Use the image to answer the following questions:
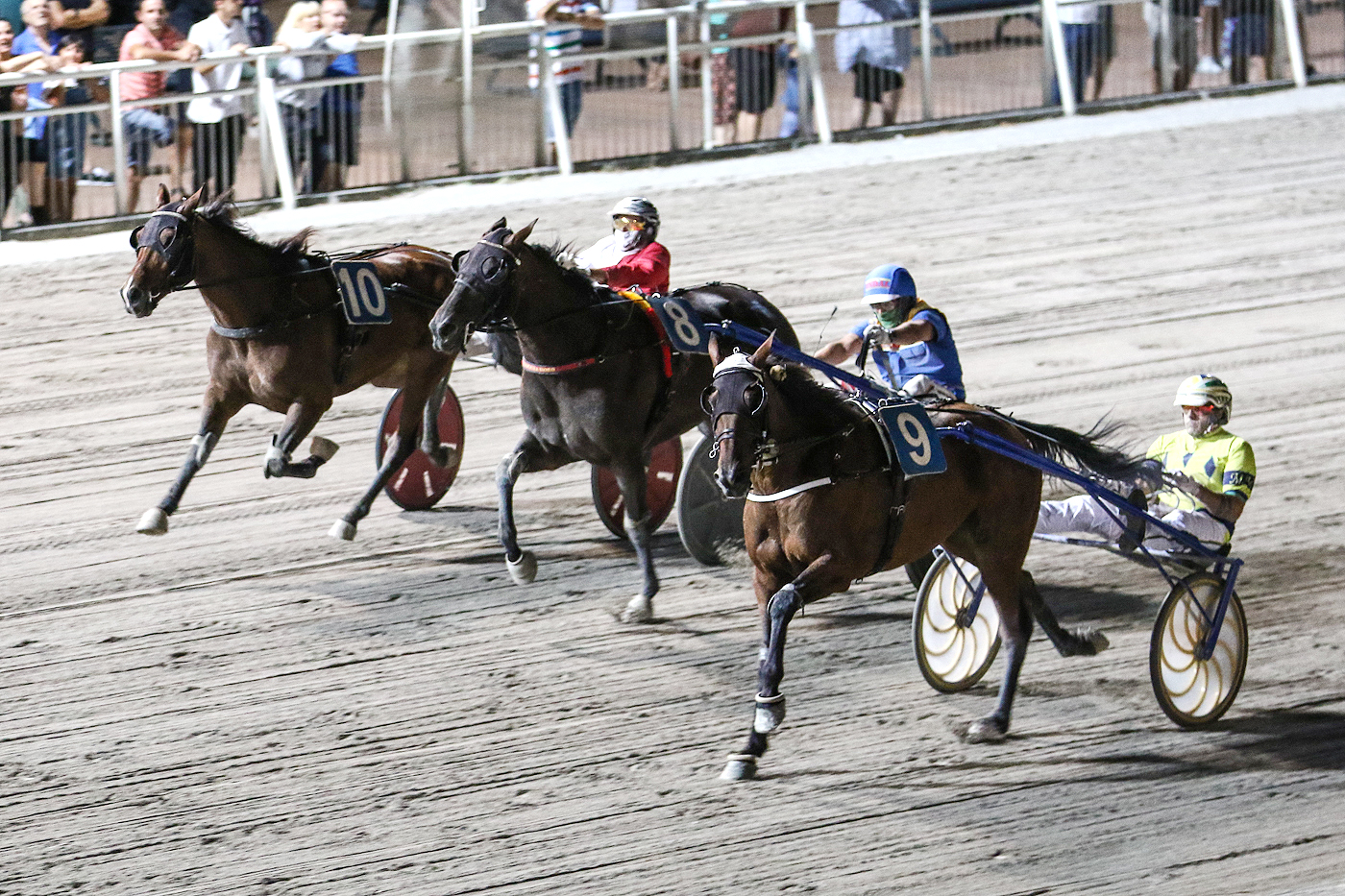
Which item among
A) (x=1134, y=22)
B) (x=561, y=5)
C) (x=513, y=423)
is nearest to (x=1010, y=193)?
(x=1134, y=22)

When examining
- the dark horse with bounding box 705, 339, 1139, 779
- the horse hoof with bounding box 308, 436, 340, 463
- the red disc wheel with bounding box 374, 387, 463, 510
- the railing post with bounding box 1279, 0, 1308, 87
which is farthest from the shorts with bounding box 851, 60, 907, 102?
the dark horse with bounding box 705, 339, 1139, 779

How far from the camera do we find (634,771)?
634 centimetres

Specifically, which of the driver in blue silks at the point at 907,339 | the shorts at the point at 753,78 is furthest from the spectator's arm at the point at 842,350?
the shorts at the point at 753,78

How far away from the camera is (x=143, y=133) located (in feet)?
42.3

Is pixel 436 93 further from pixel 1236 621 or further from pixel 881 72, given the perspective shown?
pixel 1236 621

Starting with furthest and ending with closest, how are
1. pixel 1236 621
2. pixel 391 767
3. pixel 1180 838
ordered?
pixel 1236 621 → pixel 391 767 → pixel 1180 838

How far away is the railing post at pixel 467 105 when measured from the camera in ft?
46.4

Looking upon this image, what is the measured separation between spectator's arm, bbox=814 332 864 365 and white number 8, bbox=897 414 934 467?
4.77 feet

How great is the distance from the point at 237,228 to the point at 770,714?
11.4 feet

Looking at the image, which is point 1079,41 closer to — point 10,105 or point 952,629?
point 10,105

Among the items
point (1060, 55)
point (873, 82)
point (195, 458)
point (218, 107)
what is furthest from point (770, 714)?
point (1060, 55)

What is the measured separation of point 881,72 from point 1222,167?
10.3 feet

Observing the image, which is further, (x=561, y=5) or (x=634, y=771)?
(x=561, y=5)

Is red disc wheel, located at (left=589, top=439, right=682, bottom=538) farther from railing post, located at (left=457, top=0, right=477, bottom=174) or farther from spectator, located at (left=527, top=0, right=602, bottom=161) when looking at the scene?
spectator, located at (left=527, top=0, right=602, bottom=161)
